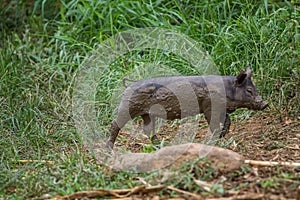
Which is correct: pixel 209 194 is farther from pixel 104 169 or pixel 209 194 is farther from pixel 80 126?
pixel 80 126

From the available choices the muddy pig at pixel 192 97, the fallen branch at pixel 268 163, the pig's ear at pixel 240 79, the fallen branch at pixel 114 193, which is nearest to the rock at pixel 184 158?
the fallen branch at pixel 268 163

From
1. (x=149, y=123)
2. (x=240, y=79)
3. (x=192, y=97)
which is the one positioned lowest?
(x=149, y=123)

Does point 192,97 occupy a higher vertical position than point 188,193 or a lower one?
higher

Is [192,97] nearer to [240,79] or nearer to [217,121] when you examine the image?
[217,121]

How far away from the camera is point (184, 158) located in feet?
11.5

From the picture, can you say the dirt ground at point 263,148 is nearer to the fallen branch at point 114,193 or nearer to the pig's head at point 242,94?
the pig's head at point 242,94

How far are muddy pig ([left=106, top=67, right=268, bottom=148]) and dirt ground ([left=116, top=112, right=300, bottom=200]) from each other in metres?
0.31

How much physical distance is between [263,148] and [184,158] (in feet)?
3.16

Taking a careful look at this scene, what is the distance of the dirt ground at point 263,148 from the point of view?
3117 mm

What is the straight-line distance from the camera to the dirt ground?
3117 millimetres

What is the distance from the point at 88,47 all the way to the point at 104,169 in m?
2.97

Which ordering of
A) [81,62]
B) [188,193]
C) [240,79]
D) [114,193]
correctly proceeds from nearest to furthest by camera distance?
1. [188,193]
2. [114,193]
3. [240,79]
4. [81,62]

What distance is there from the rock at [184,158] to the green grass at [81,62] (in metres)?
0.08

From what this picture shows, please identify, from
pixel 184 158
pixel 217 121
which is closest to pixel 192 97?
pixel 217 121
